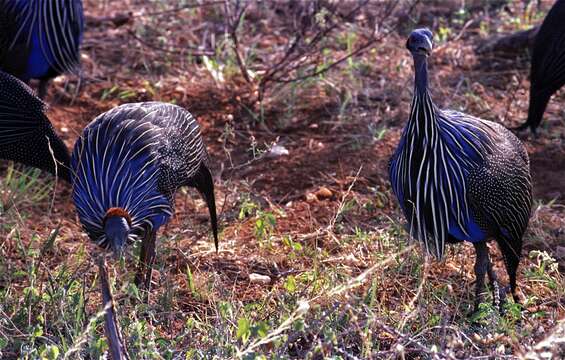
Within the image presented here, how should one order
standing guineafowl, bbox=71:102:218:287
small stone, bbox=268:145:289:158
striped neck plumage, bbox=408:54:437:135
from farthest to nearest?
small stone, bbox=268:145:289:158, standing guineafowl, bbox=71:102:218:287, striped neck plumage, bbox=408:54:437:135

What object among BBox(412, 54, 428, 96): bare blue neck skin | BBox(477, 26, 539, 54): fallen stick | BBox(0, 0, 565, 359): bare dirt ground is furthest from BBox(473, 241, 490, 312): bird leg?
BBox(477, 26, 539, 54): fallen stick

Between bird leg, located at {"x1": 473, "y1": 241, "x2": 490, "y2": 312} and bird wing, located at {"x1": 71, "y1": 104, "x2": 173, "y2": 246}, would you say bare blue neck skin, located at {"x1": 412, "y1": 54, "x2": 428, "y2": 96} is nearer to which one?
bird leg, located at {"x1": 473, "y1": 241, "x2": 490, "y2": 312}

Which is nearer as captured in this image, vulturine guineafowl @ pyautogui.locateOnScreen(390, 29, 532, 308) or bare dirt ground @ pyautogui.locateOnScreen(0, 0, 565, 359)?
bare dirt ground @ pyautogui.locateOnScreen(0, 0, 565, 359)

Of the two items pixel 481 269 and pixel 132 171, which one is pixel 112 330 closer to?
pixel 132 171

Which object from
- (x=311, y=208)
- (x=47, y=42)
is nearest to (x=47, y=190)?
(x=47, y=42)

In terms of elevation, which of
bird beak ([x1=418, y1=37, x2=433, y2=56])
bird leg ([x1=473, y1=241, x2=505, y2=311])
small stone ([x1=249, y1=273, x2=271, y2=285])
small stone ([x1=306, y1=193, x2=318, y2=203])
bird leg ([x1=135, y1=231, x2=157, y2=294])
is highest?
bird beak ([x1=418, y1=37, x2=433, y2=56])

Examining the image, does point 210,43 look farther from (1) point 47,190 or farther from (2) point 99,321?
(2) point 99,321

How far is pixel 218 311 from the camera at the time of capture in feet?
11.0

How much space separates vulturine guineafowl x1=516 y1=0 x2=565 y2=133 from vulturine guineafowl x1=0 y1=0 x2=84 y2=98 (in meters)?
2.37

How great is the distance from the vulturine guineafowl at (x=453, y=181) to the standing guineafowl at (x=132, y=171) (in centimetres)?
86

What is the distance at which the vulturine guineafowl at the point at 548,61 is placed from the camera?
486cm

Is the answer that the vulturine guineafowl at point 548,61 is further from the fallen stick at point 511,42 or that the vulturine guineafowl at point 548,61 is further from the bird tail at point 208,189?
the bird tail at point 208,189

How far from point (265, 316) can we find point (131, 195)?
657 millimetres

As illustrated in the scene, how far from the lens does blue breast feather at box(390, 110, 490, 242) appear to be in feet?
11.1
